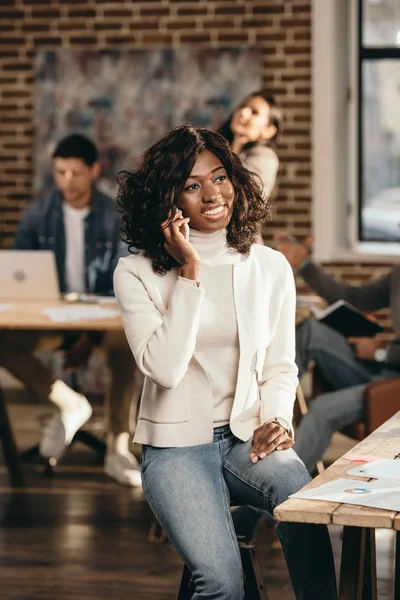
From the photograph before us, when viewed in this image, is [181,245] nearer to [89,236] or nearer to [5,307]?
[5,307]

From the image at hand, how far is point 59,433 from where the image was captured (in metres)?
4.57

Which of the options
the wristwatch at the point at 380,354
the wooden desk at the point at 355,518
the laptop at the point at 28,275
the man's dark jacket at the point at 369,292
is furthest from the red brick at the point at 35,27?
the wooden desk at the point at 355,518

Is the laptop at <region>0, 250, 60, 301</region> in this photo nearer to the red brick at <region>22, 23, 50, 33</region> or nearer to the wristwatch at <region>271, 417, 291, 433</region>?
the wristwatch at <region>271, 417, 291, 433</region>

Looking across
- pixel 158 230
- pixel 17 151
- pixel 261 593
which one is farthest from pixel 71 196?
pixel 261 593

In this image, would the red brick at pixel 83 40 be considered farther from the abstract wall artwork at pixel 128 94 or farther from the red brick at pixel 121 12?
the red brick at pixel 121 12

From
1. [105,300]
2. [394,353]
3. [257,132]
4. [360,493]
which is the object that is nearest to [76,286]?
[105,300]

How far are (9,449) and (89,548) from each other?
937mm

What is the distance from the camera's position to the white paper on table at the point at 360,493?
1640mm

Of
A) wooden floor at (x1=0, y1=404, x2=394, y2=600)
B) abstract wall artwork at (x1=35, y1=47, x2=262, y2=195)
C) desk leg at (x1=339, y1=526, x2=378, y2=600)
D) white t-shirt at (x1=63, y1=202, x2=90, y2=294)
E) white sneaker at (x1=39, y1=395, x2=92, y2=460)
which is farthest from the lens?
abstract wall artwork at (x1=35, y1=47, x2=262, y2=195)

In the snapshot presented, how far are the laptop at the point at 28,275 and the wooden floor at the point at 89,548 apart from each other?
819 mm

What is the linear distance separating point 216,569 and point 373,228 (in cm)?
476

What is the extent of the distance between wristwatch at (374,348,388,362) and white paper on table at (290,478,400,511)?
233 cm

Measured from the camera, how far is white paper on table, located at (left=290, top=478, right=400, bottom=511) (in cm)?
164

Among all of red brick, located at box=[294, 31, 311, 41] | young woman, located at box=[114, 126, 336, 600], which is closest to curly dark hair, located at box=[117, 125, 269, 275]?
young woman, located at box=[114, 126, 336, 600]
